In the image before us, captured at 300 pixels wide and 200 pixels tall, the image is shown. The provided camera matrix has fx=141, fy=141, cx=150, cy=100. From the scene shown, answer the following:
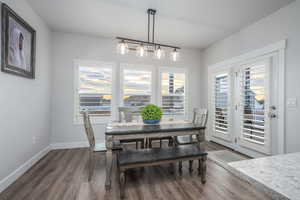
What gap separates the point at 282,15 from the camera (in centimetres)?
248

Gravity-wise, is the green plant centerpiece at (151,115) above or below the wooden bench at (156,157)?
above

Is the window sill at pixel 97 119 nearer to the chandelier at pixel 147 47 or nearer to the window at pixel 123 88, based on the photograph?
the window at pixel 123 88

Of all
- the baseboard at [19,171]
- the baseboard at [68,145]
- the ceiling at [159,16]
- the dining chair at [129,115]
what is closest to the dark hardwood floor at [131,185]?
the baseboard at [19,171]

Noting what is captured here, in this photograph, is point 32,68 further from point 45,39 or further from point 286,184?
point 286,184

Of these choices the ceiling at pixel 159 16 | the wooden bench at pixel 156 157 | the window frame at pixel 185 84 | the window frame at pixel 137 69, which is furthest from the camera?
the window frame at pixel 185 84

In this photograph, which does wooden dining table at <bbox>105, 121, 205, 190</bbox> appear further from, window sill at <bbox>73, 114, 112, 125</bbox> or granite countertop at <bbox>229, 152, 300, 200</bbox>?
window sill at <bbox>73, 114, 112, 125</bbox>

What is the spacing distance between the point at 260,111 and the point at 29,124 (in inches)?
170

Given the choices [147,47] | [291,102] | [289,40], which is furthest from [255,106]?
[147,47]

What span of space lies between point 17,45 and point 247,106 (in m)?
4.32

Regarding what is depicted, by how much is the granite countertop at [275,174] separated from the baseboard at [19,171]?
2.73m

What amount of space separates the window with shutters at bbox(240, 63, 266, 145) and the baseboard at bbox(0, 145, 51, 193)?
165 inches

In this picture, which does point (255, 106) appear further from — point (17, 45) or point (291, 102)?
point (17, 45)

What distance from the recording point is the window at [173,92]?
422 cm

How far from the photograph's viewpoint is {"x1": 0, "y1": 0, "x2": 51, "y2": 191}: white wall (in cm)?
191
